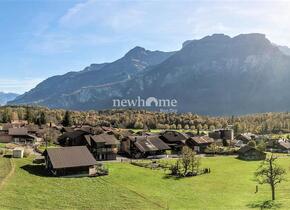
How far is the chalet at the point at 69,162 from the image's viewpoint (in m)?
70.5

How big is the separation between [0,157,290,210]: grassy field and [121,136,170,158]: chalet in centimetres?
2528

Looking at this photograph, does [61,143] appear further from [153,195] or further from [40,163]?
[153,195]

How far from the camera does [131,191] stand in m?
62.6

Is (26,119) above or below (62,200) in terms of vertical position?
above

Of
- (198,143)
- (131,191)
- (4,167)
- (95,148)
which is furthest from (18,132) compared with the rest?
(131,191)

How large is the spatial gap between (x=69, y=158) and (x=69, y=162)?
1.62m

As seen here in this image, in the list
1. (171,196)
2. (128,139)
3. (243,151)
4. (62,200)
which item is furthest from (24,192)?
(243,151)

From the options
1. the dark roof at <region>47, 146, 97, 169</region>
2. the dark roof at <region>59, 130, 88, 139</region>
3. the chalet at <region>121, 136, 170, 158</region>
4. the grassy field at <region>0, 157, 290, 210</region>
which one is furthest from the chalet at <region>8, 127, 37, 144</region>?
the dark roof at <region>47, 146, 97, 169</region>

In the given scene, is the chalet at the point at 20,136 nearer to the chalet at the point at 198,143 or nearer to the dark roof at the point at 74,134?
the dark roof at the point at 74,134

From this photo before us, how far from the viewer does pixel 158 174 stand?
258 feet

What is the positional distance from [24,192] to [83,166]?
642 inches

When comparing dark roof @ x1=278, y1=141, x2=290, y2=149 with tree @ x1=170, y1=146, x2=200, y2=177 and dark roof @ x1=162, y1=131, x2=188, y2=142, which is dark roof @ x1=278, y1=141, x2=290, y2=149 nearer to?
dark roof @ x1=162, y1=131, x2=188, y2=142

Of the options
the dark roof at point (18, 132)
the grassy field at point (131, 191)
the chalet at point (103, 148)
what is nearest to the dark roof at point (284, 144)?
the grassy field at point (131, 191)

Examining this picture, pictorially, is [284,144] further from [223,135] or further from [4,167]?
[4,167]
